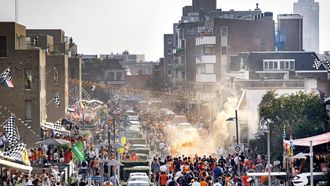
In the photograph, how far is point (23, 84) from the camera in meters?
73.9

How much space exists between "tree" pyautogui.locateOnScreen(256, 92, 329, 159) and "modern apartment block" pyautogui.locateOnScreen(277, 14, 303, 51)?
1954 inches

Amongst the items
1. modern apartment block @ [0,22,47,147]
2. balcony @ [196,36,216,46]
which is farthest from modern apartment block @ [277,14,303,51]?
modern apartment block @ [0,22,47,147]

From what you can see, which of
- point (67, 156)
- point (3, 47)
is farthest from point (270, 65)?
point (67, 156)

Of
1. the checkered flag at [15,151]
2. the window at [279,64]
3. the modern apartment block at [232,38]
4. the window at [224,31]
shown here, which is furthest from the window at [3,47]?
the window at [224,31]

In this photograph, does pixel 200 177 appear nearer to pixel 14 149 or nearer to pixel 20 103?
pixel 14 149

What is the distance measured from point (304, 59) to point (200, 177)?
178ft

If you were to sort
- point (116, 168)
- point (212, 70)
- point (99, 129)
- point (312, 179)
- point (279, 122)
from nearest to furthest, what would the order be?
1. point (312, 179)
2. point (116, 168)
3. point (279, 122)
4. point (99, 129)
5. point (212, 70)

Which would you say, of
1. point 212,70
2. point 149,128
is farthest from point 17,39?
point 212,70

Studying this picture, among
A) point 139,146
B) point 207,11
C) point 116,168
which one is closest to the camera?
point 116,168

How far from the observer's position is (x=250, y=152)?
2618 inches

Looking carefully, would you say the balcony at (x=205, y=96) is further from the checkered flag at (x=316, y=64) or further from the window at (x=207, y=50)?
the checkered flag at (x=316, y=64)

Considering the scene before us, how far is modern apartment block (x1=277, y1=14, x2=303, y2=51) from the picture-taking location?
11557 centimetres

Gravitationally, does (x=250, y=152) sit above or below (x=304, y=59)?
below

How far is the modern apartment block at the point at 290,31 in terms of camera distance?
116 metres
